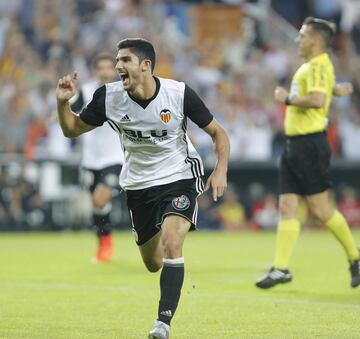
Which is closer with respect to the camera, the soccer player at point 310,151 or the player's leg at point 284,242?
the player's leg at point 284,242

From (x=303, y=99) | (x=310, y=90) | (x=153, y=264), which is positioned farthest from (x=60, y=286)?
(x=310, y=90)

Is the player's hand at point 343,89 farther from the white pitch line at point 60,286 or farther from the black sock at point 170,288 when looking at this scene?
the black sock at point 170,288

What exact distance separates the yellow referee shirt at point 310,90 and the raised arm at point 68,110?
3.22 m

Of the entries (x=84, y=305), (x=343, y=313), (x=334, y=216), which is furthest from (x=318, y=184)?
(x=84, y=305)

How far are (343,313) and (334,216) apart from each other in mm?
2153

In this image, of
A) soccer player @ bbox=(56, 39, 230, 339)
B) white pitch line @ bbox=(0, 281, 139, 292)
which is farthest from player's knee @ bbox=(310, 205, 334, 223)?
soccer player @ bbox=(56, 39, 230, 339)

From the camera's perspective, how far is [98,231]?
39.3 ft

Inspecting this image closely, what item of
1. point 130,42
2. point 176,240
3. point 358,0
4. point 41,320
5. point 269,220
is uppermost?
point 358,0

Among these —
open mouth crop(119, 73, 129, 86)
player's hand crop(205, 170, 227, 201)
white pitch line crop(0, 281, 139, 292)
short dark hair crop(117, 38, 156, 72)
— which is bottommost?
white pitch line crop(0, 281, 139, 292)

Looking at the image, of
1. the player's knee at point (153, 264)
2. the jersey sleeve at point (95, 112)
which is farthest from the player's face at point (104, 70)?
the jersey sleeve at point (95, 112)

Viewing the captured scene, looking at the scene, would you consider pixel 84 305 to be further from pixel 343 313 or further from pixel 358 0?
pixel 358 0

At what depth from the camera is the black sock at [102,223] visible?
11.8m

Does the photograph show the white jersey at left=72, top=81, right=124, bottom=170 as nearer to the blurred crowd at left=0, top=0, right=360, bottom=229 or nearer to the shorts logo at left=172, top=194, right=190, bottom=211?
the shorts logo at left=172, top=194, right=190, bottom=211

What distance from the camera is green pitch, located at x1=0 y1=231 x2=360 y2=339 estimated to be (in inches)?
264
